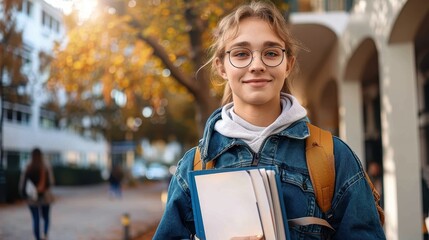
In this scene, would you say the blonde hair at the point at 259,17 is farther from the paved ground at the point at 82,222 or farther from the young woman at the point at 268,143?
the paved ground at the point at 82,222

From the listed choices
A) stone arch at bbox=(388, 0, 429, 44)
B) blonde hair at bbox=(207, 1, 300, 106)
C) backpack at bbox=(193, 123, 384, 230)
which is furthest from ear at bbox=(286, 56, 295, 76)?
stone arch at bbox=(388, 0, 429, 44)

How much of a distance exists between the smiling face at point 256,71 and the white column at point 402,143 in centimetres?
674

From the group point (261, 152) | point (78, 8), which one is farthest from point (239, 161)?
point (78, 8)

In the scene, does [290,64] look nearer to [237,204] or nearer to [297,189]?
[297,189]

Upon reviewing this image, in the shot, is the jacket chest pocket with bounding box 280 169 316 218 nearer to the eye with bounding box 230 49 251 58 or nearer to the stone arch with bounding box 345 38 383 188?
the eye with bounding box 230 49 251 58

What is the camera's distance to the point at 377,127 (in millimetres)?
17375

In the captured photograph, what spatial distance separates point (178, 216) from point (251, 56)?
0.65 meters

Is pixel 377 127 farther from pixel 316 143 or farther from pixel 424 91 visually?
pixel 316 143

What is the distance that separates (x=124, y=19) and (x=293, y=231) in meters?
9.38

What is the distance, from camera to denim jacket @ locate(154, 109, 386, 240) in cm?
187

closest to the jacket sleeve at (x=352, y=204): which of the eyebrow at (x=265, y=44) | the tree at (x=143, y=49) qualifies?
the eyebrow at (x=265, y=44)

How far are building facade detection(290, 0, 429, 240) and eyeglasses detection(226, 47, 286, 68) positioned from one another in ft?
7.70

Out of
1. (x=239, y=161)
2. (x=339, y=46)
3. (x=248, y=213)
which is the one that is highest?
(x=339, y=46)

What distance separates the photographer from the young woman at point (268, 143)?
1.88 m
